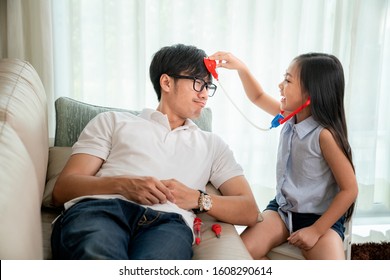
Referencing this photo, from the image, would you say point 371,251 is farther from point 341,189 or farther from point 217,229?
point 217,229

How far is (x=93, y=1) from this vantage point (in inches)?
97.5

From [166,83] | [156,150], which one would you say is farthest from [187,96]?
[156,150]

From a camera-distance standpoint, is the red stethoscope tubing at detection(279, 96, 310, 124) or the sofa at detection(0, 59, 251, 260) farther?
the red stethoscope tubing at detection(279, 96, 310, 124)

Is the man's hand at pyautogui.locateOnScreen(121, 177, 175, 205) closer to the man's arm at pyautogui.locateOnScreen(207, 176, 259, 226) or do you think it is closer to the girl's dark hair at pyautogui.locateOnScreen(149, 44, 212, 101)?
the man's arm at pyautogui.locateOnScreen(207, 176, 259, 226)

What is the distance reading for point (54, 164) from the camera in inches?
74.6

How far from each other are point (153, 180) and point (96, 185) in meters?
0.19

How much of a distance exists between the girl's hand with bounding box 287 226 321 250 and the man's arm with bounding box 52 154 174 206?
1.66ft

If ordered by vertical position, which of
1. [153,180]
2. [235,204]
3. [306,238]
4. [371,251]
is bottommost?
[371,251]

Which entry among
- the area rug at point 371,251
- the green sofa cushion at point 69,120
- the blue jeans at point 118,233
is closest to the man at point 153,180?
the blue jeans at point 118,233

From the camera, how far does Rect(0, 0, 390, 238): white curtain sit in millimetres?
2494

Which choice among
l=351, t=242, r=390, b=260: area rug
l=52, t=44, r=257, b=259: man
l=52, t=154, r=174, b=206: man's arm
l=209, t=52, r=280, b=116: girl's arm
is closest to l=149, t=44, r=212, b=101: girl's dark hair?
l=52, t=44, r=257, b=259: man

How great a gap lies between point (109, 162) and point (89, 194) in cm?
18

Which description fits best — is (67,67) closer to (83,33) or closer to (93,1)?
(83,33)

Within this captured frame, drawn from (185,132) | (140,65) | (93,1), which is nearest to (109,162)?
(185,132)
